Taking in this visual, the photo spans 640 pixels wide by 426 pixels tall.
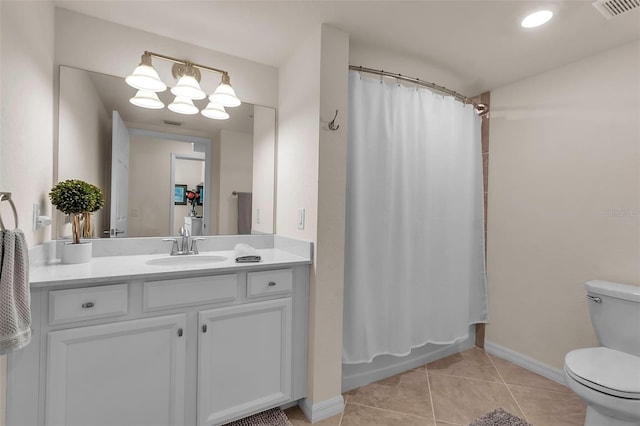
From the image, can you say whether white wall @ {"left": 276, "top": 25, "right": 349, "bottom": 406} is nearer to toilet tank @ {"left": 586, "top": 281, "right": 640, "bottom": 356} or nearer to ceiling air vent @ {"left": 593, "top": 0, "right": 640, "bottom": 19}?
ceiling air vent @ {"left": 593, "top": 0, "right": 640, "bottom": 19}

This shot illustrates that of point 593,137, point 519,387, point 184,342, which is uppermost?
point 593,137

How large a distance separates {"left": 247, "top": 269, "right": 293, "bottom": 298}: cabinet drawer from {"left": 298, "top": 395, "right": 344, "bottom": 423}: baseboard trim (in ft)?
2.23

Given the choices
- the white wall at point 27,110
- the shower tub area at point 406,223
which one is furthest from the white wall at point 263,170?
the white wall at point 27,110

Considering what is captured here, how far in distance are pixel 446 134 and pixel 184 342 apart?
2184 mm

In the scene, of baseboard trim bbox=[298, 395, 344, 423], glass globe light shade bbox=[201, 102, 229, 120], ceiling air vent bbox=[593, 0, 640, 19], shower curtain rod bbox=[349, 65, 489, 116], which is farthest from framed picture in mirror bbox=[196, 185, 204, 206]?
ceiling air vent bbox=[593, 0, 640, 19]

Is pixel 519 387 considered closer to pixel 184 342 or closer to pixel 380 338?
pixel 380 338

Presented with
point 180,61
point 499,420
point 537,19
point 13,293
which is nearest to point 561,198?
point 537,19

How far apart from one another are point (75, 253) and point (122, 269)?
0.33 meters

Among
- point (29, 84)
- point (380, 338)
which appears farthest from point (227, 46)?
point (380, 338)

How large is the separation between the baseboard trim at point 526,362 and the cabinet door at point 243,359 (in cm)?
183

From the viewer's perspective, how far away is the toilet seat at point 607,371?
54.2 inches

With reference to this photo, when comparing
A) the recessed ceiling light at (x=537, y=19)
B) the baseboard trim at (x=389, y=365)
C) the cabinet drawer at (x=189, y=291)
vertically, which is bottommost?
the baseboard trim at (x=389, y=365)

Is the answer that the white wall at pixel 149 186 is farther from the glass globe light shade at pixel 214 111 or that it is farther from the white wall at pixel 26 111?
the white wall at pixel 26 111

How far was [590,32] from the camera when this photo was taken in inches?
70.2
